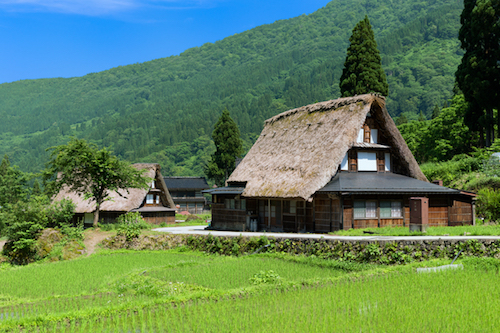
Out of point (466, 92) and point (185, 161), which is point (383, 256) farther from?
point (185, 161)

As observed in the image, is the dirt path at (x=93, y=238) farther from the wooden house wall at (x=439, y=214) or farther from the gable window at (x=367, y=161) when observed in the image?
the gable window at (x=367, y=161)

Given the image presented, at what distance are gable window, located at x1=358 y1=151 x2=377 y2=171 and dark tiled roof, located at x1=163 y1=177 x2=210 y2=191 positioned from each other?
125ft

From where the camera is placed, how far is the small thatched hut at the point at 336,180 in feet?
73.7

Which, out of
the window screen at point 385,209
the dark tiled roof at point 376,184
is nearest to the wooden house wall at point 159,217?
the dark tiled roof at point 376,184

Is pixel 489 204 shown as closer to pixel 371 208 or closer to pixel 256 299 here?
pixel 371 208

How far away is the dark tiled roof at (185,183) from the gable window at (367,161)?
38.0 metres

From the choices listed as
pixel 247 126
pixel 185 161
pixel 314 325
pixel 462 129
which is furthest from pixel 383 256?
pixel 247 126

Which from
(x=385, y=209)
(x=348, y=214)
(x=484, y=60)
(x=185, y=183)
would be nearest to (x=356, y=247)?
(x=348, y=214)

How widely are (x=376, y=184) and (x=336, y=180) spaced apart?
1.97m

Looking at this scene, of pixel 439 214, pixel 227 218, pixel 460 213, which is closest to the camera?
pixel 439 214

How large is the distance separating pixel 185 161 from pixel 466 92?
87.6m

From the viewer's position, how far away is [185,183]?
6206 cm

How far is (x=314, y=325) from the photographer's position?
854 centimetres

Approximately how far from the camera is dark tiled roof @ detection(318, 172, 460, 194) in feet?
71.3
